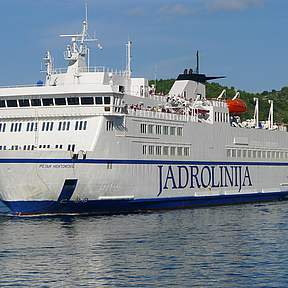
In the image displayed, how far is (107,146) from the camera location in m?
44.0

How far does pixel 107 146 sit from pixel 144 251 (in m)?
13.3

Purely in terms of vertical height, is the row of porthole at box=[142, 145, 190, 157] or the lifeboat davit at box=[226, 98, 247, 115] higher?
the lifeboat davit at box=[226, 98, 247, 115]

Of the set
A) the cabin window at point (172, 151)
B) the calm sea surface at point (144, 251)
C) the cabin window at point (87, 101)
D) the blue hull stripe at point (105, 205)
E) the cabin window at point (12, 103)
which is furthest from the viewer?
the cabin window at point (172, 151)

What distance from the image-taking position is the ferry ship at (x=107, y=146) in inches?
1660

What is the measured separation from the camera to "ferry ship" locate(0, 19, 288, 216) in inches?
1660

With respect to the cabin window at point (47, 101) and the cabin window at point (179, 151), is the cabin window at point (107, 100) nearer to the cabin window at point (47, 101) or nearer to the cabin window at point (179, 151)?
the cabin window at point (47, 101)

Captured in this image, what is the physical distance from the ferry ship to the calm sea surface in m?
1.61

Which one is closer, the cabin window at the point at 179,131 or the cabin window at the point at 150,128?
the cabin window at the point at 150,128

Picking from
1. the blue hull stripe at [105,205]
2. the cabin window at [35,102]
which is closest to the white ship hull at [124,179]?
the blue hull stripe at [105,205]

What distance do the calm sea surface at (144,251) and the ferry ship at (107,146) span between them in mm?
1612

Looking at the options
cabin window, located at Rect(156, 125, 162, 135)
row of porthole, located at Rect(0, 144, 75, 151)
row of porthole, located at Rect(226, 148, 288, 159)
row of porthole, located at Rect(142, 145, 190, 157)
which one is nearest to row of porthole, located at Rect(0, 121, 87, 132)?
row of porthole, located at Rect(0, 144, 75, 151)

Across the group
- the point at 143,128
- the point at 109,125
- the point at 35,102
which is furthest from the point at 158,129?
the point at 35,102

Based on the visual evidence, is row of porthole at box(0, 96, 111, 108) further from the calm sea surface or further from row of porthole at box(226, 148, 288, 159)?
row of porthole at box(226, 148, 288, 159)

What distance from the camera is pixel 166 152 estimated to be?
49.1 m
